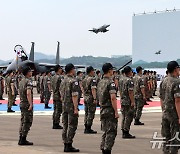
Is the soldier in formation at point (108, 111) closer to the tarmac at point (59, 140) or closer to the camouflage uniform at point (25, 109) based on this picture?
the tarmac at point (59, 140)

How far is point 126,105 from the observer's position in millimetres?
12500

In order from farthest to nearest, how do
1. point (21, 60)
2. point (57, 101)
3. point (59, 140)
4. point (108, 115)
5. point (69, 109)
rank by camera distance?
point (21, 60), point (57, 101), point (59, 140), point (69, 109), point (108, 115)

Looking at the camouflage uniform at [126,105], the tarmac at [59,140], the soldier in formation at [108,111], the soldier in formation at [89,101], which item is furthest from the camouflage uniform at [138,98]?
the soldier in formation at [108,111]

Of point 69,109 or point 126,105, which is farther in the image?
point 126,105

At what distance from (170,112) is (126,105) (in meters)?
4.81

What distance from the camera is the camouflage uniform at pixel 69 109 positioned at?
32.7 feet

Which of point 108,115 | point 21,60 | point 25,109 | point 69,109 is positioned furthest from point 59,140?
point 21,60

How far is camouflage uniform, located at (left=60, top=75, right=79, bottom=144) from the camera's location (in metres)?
9.95

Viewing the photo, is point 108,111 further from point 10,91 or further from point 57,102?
point 10,91

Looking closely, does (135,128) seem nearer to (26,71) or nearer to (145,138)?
(145,138)

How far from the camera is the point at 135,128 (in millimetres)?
14422

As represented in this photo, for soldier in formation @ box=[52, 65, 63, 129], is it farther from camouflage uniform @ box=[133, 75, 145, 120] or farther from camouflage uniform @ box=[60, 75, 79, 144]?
camouflage uniform @ box=[60, 75, 79, 144]

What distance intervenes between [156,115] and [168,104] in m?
11.4

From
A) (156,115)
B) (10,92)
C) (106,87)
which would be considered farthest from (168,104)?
(10,92)
